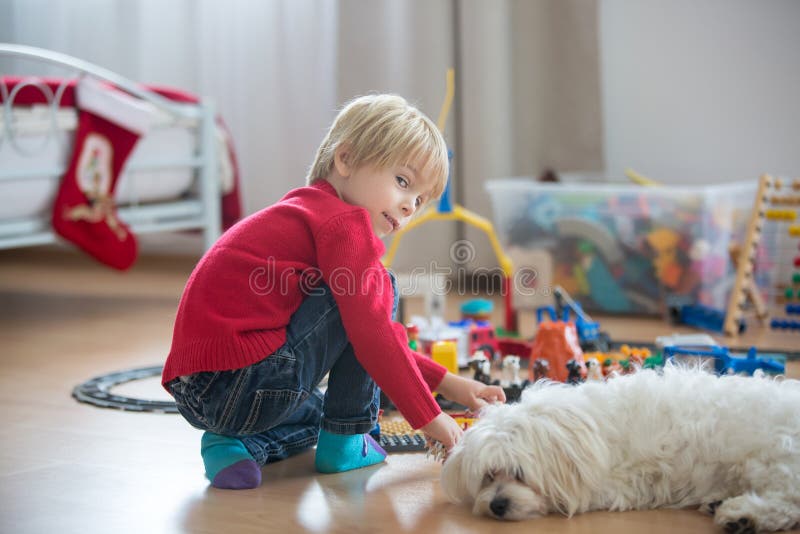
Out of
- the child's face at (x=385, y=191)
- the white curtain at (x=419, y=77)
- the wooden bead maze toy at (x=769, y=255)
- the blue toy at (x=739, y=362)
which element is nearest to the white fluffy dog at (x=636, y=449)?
the child's face at (x=385, y=191)

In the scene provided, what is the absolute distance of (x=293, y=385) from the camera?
1.54 meters

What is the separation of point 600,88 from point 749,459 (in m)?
2.32

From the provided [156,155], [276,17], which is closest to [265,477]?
[156,155]

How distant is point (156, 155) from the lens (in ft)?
10.8

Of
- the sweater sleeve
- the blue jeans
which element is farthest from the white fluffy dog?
the blue jeans

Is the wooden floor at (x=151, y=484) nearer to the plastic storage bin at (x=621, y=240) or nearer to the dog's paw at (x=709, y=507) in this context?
the dog's paw at (x=709, y=507)

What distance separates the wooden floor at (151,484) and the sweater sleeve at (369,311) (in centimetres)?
16

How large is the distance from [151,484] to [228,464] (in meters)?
0.13

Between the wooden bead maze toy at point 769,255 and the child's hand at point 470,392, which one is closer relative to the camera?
the child's hand at point 470,392

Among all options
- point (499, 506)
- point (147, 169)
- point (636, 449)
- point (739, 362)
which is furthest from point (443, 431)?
point (147, 169)

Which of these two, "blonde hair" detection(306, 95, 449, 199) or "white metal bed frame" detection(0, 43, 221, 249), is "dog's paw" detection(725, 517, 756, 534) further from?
"white metal bed frame" detection(0, 43, 221, 249)

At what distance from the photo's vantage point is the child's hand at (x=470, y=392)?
5.25 feet

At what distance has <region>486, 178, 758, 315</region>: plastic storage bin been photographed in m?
2.96

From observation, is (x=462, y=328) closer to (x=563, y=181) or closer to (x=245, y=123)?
(x=563, y=181)
